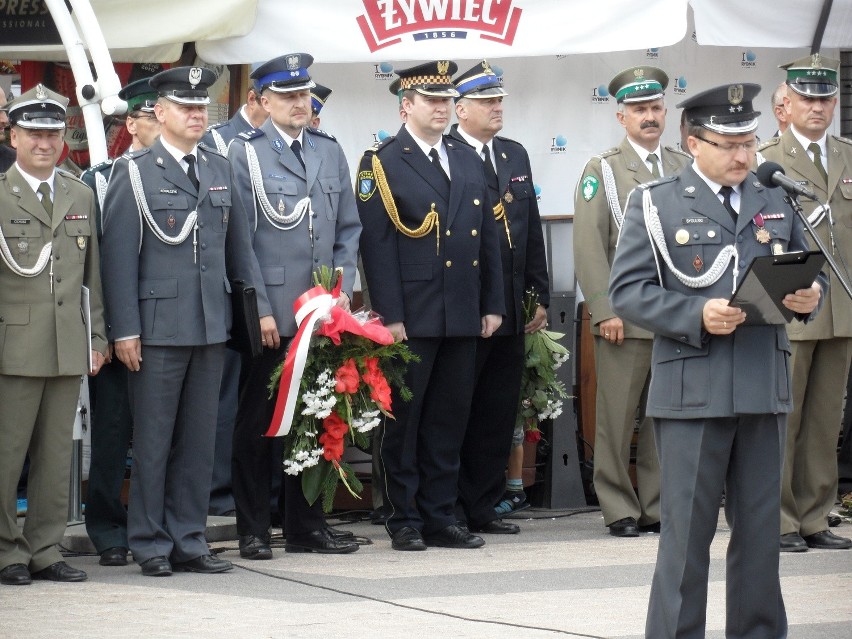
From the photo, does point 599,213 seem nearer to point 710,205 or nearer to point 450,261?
point 450,261

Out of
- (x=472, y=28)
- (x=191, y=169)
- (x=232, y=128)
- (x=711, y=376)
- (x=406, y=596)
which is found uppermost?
(x=472, y=28)

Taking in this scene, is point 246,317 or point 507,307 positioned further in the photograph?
point 507,307

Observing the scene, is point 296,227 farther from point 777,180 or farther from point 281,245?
point 777,180

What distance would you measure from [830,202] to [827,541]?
172cm

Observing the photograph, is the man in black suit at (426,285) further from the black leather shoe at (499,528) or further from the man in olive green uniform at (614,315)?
the man in olive green uniform at (614,315)

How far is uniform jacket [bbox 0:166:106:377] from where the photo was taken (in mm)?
7023

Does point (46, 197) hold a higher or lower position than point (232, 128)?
lower

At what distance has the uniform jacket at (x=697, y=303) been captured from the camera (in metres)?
5.26

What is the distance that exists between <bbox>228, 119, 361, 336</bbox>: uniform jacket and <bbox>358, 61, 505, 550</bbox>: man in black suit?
22 cm

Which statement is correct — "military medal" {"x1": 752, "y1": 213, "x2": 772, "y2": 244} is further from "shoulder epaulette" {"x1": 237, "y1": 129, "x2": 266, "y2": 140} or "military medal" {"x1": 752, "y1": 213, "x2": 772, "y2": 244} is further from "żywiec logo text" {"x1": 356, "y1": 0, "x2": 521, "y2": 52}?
"żywiec logo text" {"x1": 356, "y1": 0, "x2": 521, "y2": 52}

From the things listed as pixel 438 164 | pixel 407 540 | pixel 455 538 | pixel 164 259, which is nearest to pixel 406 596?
pixel 407 540

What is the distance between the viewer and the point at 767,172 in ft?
17.2

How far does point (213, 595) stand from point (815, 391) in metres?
3.37

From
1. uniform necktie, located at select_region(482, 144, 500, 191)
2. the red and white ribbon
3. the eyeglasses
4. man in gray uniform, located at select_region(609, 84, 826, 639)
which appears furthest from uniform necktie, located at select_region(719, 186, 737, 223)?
uniform necktie, located at select_region(482, 144, 500, 191)
